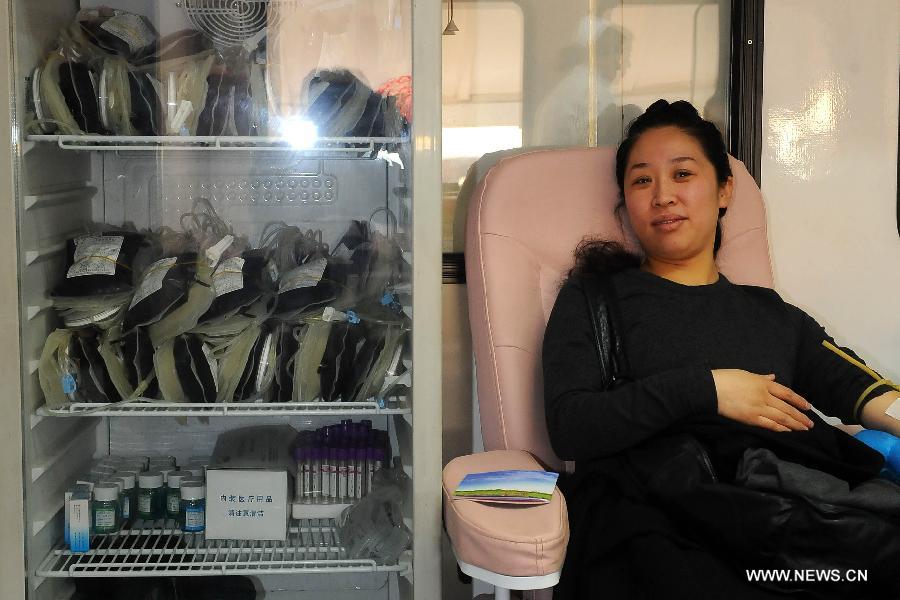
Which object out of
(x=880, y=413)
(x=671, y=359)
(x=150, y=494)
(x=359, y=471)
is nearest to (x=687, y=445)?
(x=671, y=359)

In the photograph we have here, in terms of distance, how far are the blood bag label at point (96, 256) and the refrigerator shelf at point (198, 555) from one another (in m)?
0.60

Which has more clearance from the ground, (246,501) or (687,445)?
(687,445)

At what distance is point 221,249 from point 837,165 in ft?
5.42

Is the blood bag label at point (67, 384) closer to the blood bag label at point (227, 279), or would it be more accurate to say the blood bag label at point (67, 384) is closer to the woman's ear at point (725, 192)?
the blood bag label at point (227, 279)

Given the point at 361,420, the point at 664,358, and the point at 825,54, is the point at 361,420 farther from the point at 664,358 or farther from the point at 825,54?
the point at 825,54

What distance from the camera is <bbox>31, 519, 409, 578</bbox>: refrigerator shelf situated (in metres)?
2.05

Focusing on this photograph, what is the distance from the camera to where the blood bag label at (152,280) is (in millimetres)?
2109

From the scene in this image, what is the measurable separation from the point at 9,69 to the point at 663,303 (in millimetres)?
1433

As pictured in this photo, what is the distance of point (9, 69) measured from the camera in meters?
1.93

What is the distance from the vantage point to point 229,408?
2.10 meters

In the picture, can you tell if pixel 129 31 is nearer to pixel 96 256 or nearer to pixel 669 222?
pixel 96 256

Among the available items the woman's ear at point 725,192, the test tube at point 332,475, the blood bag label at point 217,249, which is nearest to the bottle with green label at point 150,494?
the test tube at point 332,475

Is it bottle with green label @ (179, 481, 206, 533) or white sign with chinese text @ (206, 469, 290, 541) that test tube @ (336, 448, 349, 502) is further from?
bottle with green label @ (179, 481, 206, 533)

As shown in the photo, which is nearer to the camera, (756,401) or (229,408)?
(756,401)
